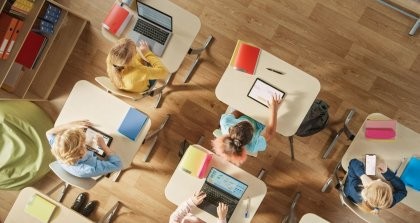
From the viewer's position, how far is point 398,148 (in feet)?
9.27

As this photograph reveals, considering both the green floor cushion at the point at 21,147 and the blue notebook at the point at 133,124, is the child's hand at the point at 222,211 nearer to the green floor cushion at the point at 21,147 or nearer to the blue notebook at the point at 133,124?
the blue notebook at the point at 133,124

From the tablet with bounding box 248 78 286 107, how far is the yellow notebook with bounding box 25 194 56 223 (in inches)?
65.7

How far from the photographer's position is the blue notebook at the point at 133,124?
2.92 meters

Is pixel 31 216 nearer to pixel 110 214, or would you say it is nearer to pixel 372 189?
pixel 110 214

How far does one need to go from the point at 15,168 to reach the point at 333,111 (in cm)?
278

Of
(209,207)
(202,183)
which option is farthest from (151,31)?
(209,207)

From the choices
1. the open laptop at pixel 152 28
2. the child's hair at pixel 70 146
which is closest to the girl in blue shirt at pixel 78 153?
the child's hair at pixel 70 146

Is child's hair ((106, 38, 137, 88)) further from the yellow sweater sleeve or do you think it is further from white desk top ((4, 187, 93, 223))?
white desk top ((4, 187, 93, 223))

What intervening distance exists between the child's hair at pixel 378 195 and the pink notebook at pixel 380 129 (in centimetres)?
35

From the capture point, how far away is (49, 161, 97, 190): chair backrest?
2.71m

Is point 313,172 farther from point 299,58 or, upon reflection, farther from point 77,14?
point 77,14

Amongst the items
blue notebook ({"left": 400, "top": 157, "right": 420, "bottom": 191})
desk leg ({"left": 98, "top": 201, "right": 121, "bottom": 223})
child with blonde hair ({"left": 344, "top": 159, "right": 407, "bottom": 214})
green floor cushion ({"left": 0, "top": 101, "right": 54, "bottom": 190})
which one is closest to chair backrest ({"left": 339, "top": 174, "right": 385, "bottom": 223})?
child with blonde hair ({"left": 344, "top": 159, "right": 407, "bottom": 214})

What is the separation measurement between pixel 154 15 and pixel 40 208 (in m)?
1.66

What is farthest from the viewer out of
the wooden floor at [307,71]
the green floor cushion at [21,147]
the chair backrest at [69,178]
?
the wooden floor at [307,71]
